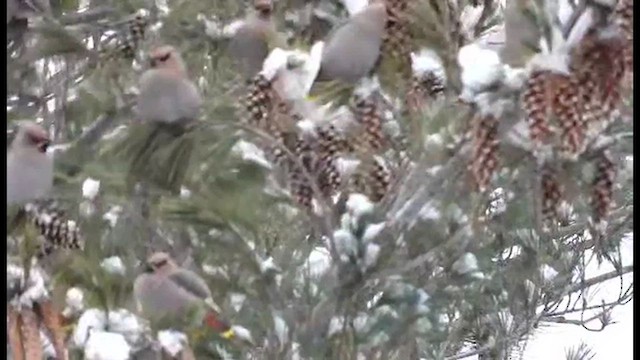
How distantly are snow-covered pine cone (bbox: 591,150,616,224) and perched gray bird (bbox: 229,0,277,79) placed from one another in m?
0.27

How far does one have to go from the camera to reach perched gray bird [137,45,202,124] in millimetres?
636

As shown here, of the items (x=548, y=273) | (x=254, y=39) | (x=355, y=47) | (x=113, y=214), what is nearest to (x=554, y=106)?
(x=355, y=47)

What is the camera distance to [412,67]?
701 mm

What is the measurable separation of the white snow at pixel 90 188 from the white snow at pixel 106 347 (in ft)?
0.37

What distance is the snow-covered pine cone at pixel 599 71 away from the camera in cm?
55

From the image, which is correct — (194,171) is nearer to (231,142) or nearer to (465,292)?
(231,142)

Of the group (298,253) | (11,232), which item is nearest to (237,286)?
(298,253)

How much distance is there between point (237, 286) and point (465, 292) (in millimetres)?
241

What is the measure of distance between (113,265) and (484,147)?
0.34 metres

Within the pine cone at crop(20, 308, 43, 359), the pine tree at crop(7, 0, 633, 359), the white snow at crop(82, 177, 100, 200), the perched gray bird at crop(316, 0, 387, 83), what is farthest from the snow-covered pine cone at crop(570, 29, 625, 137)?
the pine cone at crop(20, 308, 43, 359)

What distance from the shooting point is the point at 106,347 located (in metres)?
0.72

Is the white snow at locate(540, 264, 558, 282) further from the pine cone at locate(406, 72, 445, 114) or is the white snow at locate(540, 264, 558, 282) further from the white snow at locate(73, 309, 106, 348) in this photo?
the white snow at locate(73, 309, 106, 348)

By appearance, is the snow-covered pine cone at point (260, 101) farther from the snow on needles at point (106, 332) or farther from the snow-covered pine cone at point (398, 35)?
the snow on needles at point (106, 332)

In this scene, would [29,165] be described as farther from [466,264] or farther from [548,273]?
[548,273]
